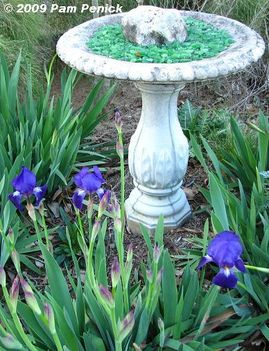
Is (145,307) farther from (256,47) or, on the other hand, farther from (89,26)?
(89,26)

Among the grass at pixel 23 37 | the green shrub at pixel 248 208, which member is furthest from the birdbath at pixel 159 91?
the grass at pixel 23 37

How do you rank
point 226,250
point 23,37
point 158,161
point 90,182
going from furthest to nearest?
1. point 23,37
2. point 158,161
3. point 90,182
4. point 226,250

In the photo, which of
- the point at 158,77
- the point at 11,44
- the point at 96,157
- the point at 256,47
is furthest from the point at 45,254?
the point at 11,44

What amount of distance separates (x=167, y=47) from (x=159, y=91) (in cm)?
17

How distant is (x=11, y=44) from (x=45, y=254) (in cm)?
237

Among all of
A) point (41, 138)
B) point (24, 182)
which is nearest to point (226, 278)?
point (24, 182)

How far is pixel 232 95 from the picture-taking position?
13.4ft

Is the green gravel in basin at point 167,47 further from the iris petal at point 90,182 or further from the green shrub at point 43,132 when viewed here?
the iris petal at point 90,182

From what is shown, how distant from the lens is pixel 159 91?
2.28 metres

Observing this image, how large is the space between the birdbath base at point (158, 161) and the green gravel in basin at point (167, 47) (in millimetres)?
150

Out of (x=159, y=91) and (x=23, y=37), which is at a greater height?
(x=159, y=91)

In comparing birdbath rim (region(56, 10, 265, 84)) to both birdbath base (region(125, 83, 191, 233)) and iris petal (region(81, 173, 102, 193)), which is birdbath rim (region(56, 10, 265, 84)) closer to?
birdbath base (region(125, 83, 191, 233))

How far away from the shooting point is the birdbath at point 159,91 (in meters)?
1.97

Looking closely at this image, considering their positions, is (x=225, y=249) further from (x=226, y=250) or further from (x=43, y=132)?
(x=43, y=132)
